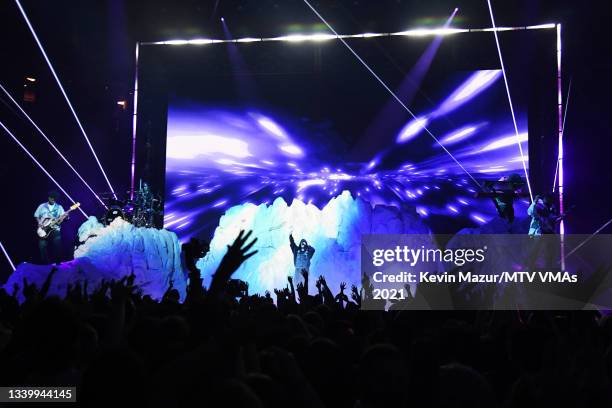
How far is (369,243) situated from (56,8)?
7.92 metres

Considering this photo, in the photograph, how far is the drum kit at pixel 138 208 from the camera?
11891 millimetres

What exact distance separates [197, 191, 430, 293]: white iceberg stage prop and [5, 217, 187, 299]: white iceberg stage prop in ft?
4.30

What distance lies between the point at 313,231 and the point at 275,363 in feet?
38.5

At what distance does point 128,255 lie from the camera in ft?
36.6

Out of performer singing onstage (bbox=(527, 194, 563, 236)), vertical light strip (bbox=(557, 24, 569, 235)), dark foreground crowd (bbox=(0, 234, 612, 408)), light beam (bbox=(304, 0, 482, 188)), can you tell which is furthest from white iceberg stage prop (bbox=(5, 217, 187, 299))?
vertical light strip (bbox=(557, 24, 569, 235))

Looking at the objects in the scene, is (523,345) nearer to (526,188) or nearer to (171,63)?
(526,188)

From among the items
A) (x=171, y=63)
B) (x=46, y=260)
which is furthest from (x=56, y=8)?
(x=46, y=260)

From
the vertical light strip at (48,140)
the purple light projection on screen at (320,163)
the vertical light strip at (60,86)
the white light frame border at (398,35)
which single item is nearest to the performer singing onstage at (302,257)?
the purple light projection on screen at (320,163)

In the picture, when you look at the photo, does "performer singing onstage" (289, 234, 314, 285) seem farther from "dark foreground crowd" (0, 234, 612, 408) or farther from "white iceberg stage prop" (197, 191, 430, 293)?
"dark foreground crowd" (0, 234, 612, 408)

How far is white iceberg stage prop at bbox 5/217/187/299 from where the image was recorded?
33.6 ft

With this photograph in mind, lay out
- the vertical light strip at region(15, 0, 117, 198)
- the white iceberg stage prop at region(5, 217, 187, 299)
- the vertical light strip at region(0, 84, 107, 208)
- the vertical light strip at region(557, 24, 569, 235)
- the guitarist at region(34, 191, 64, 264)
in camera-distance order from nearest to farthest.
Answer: the vertical light strip at region(0, 84, 107, 208) → the vertical light strip at region(15, 0, 117, 198) → the guitarist at region(34, 191, 64, 264) → the white iceberg stage prop at region(5, 217, 187, 299) → the vertical light strip at region(557, 24, 569, 235)

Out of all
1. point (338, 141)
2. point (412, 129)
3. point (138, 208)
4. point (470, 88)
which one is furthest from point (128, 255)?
point (470, 88)

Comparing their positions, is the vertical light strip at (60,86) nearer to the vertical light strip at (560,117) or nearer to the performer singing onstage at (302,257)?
the performer singing onstage at (302,257)


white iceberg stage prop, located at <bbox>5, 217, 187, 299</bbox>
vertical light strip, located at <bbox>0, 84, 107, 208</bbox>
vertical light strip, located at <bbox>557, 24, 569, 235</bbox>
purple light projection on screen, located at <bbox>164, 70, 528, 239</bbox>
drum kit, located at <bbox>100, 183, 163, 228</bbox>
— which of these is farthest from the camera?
purple light projection on screen, located at <bbox>164, 70, 528, 239</bbox>
